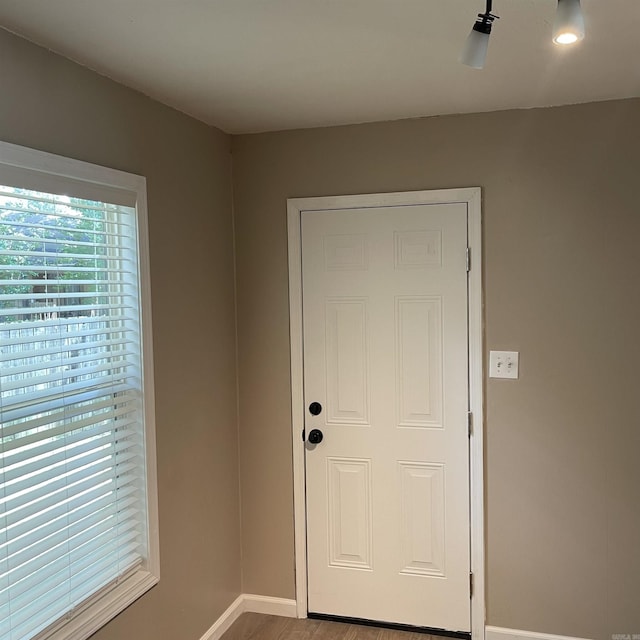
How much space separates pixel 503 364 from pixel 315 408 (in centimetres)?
90

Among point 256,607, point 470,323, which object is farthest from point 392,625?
point 470,323

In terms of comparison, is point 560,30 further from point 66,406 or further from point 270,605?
point 270,605

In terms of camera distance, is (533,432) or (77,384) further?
(533,432)

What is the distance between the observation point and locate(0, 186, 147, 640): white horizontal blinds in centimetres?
A: 182

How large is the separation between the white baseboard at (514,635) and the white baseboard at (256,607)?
0.94 metres

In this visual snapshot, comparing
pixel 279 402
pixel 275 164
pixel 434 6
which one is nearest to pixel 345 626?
pixel 279 402

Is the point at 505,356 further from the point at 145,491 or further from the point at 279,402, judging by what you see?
the point at 145,491

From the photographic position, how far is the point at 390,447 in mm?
2971

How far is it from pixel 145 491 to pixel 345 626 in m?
1.30

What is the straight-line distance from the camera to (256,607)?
3.19 meters

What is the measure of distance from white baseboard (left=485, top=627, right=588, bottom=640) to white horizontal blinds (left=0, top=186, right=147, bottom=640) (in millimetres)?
1594

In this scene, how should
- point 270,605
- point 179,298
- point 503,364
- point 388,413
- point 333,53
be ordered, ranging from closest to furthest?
point 333,53, point 179,298, point 503,364, point 388,413, point 270,605

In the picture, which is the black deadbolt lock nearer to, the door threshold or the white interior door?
the white interior door

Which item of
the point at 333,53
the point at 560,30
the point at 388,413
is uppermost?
the point at 333,53
